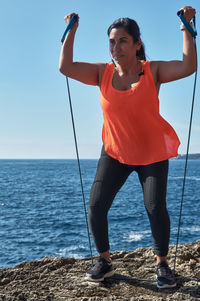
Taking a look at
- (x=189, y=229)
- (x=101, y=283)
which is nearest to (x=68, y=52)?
(x=101, y=283)

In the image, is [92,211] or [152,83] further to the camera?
[92,211]

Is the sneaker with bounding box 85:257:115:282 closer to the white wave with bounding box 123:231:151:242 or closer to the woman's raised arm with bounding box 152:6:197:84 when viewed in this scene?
the woman's raised arm with bounding box 152:6:197:84

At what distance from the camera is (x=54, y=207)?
117 feet

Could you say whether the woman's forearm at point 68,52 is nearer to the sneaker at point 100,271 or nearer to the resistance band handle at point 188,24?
the resistance band handle at point 188,24

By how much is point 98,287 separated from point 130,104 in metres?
1.70

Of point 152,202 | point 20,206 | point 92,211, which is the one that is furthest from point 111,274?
point 20,206

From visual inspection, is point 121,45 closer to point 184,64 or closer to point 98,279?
point 184,64

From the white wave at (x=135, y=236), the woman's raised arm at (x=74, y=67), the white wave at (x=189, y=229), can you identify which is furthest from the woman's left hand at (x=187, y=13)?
the white wave at (x=189, y=229)

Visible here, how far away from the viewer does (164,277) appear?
3111mm

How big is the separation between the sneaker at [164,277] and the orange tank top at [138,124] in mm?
960

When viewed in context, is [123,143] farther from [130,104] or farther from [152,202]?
[152,202]

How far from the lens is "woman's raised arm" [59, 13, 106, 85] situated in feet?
10.3

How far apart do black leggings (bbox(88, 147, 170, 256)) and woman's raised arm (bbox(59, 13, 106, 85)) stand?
0.71 meters

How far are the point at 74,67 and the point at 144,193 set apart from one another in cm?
129
